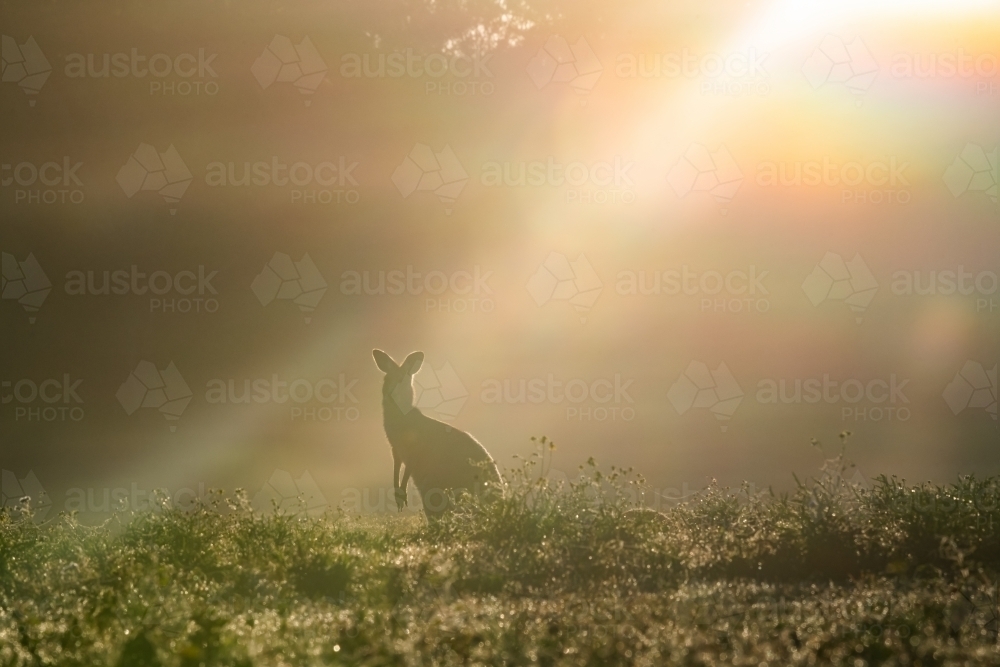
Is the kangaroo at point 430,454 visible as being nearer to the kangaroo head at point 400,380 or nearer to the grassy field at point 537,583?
the kangaroo head at point 400,380

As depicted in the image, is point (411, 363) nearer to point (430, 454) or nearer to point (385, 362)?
point (385, 362)

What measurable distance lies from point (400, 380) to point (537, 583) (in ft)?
13.2

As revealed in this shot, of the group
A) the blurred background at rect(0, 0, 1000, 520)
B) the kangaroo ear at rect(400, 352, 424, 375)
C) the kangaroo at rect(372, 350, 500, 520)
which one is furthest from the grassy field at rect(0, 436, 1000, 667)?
the blurred background at rect(0, 0, 1000, 520)

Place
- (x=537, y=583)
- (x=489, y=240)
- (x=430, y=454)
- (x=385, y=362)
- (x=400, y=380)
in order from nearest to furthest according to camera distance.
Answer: (x=537, y=583), (x=430, y=454), (x=400, y=380), (x=385, y=362), (x=489, y=240)

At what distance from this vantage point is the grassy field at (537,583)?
430 cm

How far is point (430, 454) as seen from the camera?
9453 millimetres

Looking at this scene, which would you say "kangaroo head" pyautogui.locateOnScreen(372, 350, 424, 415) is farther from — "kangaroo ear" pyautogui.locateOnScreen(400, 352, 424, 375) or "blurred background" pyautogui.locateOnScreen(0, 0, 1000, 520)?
"blurred background" pyautogui.locateOnScreen(0, 0, 1000, 520)

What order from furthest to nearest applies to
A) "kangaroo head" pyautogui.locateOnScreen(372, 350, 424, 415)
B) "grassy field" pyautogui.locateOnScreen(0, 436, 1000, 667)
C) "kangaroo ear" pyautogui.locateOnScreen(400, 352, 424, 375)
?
"kangaroo ear" pyautogui.locateOnScreen(400, 352, 424, 375), "kangaroo head" pyautogui.locateOnScreen(372, 350, 424, 415), "grassy field" pyautogui.locateOnScreen(0, 436, 1000, 667)

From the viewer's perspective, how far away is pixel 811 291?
A: 20.4 metres

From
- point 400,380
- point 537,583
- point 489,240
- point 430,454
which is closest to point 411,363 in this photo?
point 400,380

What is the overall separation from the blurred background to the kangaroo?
6.81m

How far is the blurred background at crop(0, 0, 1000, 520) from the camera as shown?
1744 cm

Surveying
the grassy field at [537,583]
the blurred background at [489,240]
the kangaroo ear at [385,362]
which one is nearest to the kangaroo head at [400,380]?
the kangaroo ear at [385,362]

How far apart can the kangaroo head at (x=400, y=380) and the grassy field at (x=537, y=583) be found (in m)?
1.14
